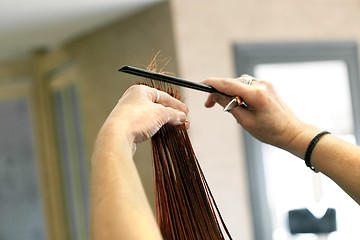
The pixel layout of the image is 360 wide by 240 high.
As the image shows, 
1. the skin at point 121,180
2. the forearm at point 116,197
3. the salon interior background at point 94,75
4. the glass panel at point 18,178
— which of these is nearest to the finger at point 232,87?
the skin at point 121,180

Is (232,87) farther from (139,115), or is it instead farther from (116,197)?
(116,197)

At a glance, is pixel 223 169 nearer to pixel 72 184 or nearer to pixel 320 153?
pixel 72 184

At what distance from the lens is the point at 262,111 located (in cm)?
128

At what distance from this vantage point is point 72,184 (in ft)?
22.0

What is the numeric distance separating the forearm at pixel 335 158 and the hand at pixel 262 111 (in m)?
0.03

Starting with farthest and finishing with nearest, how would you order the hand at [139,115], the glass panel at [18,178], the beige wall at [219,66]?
the glass panel at [18,178]
the beige wall at [219,66]
the hand at [139,115]

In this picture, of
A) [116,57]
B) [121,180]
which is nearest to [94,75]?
[116,57]

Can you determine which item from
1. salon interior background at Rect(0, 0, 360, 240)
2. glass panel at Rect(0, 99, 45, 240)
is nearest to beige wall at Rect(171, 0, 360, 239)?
salon interior background at Rect(0, 0, 360, 240)

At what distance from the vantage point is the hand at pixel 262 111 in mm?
1234

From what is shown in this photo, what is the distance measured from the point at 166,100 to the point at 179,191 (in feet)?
0.57

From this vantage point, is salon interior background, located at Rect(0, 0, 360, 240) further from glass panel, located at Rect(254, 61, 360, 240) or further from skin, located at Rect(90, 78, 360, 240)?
skin, located at Rect(90, 78, 360, 240)

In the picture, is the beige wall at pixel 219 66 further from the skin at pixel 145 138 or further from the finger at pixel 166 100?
the finger at pixel 166 100

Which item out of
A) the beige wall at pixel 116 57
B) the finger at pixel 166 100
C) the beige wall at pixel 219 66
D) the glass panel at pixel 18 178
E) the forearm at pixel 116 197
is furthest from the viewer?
the glass panel at pixel 18 178

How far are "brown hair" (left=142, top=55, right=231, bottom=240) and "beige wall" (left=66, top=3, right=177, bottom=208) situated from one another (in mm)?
3525
